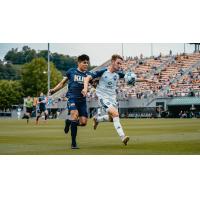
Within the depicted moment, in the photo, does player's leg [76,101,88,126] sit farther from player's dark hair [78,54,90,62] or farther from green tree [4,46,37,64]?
green tree [4,46,37,64]

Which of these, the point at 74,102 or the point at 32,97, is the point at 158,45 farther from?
the point at 32,97

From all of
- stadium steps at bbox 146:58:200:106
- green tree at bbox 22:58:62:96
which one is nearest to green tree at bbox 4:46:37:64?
green tree at bbox 22:58:62:96

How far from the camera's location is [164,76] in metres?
15.1

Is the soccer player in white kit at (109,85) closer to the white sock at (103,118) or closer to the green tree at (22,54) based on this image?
the white sock at (103,118)

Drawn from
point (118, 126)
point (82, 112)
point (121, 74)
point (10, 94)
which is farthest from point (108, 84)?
point (10, 94)

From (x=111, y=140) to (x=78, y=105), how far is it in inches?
43.5

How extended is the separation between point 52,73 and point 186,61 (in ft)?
9.72

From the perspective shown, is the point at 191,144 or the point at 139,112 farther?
the point at 139,112

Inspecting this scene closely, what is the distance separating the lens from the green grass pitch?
1106 centimetres

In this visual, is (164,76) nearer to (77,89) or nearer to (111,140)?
(111,140)

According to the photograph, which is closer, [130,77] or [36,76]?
[130,77]

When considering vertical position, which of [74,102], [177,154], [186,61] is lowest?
[177,154]

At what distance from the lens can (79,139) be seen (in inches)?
500

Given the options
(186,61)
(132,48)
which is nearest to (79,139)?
(132,48)
